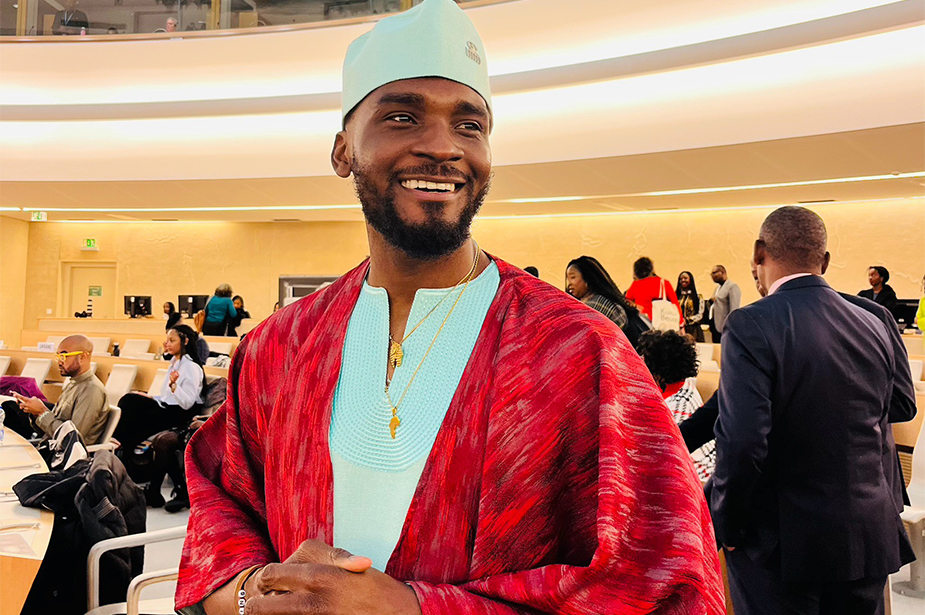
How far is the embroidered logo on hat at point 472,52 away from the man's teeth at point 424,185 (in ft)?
0.69

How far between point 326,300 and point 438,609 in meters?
0.58

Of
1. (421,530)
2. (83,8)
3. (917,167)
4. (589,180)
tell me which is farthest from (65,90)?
(421,530)

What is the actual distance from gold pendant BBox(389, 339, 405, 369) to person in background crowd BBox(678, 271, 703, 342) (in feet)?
34.2

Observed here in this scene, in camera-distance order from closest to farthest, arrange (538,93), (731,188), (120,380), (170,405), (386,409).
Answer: (386,409) → (170,405) → (120,380) → (538,93) → (731,188)

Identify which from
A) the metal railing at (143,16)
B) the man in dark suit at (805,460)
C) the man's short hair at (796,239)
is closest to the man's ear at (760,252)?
the man's short hair at (796,239)

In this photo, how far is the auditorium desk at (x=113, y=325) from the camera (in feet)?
43.5

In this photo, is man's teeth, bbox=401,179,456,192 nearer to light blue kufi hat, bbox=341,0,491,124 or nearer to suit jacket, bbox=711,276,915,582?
light blue kufi hat, bbox=341,0,491,124

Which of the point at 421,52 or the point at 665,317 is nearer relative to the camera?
the point at 421,52

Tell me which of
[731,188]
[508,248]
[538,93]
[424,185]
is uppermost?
[538,93]

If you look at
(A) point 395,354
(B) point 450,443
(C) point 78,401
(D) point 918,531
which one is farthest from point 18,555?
(D) point 918,531

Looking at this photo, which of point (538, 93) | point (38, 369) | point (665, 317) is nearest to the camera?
point (665, 317)

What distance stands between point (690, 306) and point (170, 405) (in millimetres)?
7687

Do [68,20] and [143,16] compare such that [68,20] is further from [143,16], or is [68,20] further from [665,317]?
[665,317]

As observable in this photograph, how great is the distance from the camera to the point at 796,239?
7.45 ft
